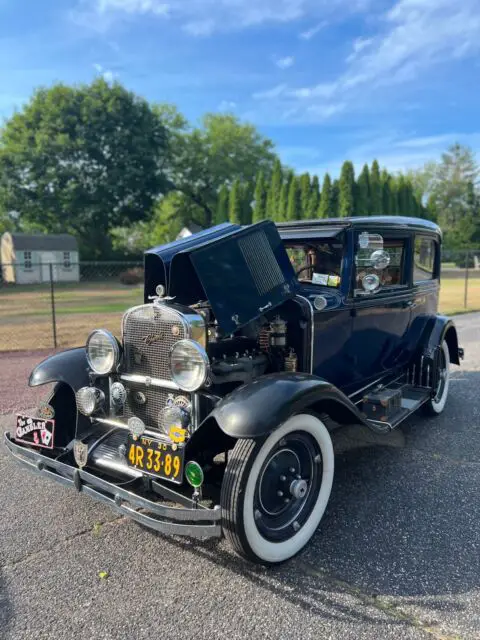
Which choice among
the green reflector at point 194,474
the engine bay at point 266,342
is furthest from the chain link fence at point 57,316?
the green reflector at point 194,474

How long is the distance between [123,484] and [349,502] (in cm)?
160

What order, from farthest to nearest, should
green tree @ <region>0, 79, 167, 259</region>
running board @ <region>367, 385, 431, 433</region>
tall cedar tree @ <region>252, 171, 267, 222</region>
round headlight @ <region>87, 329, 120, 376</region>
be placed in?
tall cedar tree @ <region>252, 171, 267, 222</region> → green tree @ <region>0, 79, 167, 259</region> → running board @ <region>367, 385, 431, 433</region> → round headlight @ <region>87, 329, 120, 376</region>

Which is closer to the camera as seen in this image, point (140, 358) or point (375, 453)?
point (140, 358)

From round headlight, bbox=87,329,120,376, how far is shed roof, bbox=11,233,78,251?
3291 cm

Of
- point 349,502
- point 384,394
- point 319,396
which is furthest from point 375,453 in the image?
point 319,396

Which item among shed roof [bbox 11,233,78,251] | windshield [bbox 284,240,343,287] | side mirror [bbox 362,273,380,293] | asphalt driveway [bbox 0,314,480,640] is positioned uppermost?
shed roof [bbox 11,233,78,251]

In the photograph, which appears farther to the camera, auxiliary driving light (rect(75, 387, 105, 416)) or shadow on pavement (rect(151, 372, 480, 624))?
auxiliary driving light (rect(75, 387, 105, 416))

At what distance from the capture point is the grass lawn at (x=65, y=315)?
982 cm

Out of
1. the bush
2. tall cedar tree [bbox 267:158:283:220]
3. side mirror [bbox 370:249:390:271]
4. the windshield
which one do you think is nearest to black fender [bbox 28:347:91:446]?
the windshield

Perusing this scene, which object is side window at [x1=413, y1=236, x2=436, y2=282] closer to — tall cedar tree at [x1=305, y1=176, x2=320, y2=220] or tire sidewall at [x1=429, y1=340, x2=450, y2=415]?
tire sidewall at [x1=429, y1=340, x2=450, y2=415]

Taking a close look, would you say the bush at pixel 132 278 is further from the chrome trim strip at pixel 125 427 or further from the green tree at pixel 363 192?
the chrome trim strip at pixel 125 427

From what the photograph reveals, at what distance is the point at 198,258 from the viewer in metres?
3.09

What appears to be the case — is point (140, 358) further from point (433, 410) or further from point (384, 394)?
point (433, 410)

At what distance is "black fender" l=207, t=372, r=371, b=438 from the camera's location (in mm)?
2445
